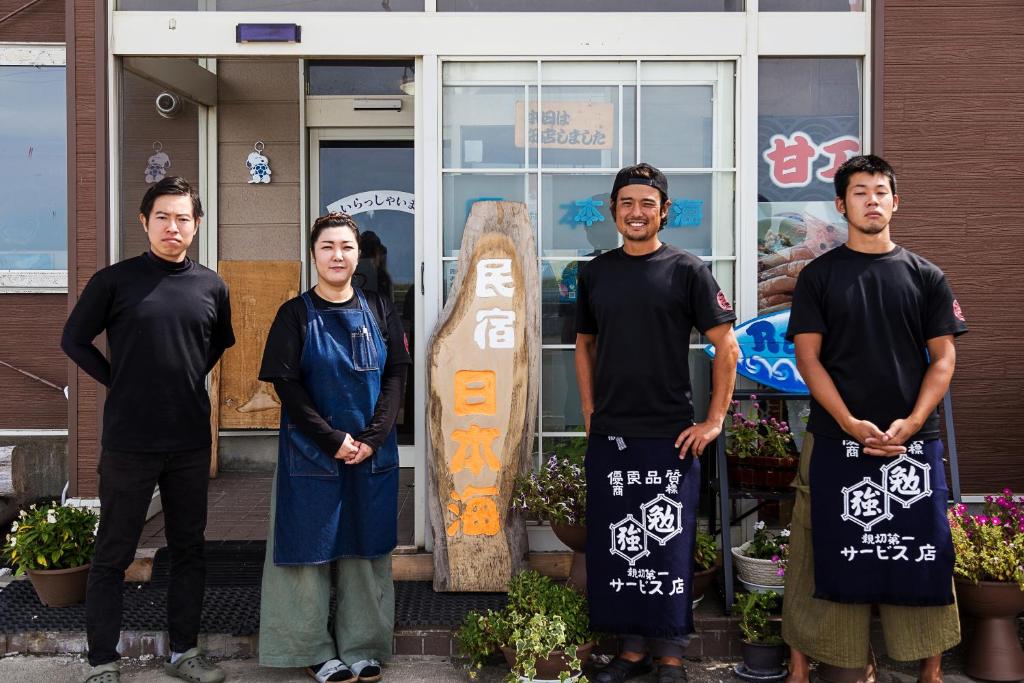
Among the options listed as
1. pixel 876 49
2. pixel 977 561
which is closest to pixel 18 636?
pixel 977 561

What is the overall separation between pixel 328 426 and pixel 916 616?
225cm

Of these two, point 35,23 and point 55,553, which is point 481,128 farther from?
point 35,23

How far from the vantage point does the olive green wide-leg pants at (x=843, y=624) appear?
3.42 metres

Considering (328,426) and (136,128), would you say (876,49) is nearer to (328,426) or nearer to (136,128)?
(328,426)

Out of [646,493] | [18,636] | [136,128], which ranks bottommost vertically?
[18,636]

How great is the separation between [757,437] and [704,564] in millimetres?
612

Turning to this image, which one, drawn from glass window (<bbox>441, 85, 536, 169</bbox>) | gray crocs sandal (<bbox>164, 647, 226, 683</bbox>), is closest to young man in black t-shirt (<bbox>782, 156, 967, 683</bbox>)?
glass window (<bbox>441, 85, 536, 169</bbox>)

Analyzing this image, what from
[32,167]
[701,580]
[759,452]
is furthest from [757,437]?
[32,167]

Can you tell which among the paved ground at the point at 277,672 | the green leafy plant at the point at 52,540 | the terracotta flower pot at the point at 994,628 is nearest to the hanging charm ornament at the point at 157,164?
the green leafy plant at the point at 52,540

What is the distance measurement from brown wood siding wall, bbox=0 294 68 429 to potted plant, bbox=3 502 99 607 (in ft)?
6.09

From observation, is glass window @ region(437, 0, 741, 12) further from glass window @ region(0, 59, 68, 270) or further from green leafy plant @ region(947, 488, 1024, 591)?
glass window @ region(0, 59, 68, 270)

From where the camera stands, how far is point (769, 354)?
4312 millimetres

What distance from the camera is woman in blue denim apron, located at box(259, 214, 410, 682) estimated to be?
351 centimetres

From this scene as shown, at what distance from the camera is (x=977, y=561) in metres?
3.64
